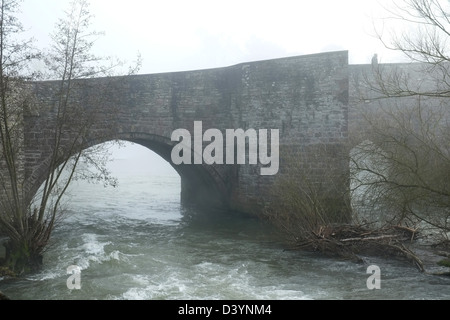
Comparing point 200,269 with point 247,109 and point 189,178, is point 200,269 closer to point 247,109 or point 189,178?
point 247,109

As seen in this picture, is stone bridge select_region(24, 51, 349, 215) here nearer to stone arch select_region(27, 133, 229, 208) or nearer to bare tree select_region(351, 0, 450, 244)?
stone arch select_region(27, 133, 229, 208)

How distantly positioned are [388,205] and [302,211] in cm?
170

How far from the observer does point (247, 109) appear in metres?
13.5

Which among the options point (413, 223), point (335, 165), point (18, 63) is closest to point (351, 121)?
point (335, 165)

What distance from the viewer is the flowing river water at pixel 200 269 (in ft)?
22.8

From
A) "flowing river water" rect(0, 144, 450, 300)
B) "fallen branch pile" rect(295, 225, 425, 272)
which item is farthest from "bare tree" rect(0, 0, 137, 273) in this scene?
"fallen branch pile" rect(295, 225, 425, 272)

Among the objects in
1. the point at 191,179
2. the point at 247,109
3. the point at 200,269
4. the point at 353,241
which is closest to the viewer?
the point at 200,269

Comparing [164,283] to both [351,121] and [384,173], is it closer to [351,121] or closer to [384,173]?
[384,173]

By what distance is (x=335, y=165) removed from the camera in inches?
432

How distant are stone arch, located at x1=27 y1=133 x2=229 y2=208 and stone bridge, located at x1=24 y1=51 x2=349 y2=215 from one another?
3 cm

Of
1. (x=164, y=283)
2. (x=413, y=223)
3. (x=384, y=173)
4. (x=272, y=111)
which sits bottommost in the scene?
(x=164, y=283)

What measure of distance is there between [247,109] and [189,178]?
5.35 meters

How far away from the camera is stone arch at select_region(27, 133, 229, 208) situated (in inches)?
464

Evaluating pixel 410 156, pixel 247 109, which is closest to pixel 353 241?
pixel 410 156
